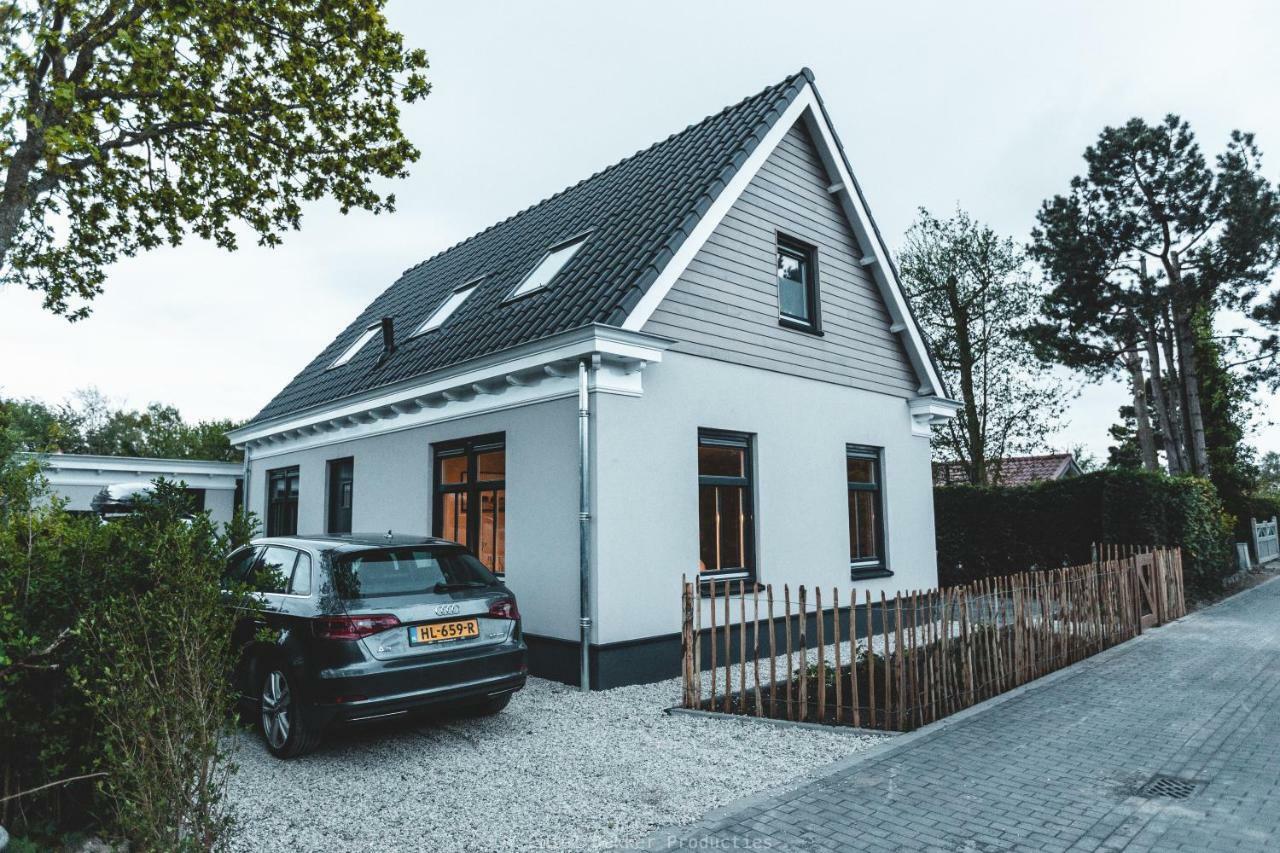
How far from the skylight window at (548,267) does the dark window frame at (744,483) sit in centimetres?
307

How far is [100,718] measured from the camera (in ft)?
12.1

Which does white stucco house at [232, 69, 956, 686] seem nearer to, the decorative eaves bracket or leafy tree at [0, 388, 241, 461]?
the decorative eaves bracket

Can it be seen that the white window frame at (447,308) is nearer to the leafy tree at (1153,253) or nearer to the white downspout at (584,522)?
the white downspout at (584,522)

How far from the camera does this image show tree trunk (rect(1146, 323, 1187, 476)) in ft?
79.0

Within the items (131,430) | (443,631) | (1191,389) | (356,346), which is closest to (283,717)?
(443,631)

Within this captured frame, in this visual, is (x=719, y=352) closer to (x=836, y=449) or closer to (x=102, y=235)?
(x=836, y=449)

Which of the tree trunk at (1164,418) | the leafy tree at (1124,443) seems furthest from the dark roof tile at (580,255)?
the leafy tree at (1124,443)

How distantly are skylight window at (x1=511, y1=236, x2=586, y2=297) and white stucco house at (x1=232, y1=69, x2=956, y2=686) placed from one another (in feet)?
0.14

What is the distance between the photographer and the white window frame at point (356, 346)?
14.8m

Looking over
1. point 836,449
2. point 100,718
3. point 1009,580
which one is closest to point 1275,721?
point 1009,580

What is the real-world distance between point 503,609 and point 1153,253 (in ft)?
82.7

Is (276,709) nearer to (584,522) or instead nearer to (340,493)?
(584,522)

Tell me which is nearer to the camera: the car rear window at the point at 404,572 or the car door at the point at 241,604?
the car door at the point at 241,604

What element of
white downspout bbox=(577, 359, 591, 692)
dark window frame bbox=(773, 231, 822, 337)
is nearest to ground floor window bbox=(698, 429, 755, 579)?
white downspout bbox=(577, 359, 591, 692)
